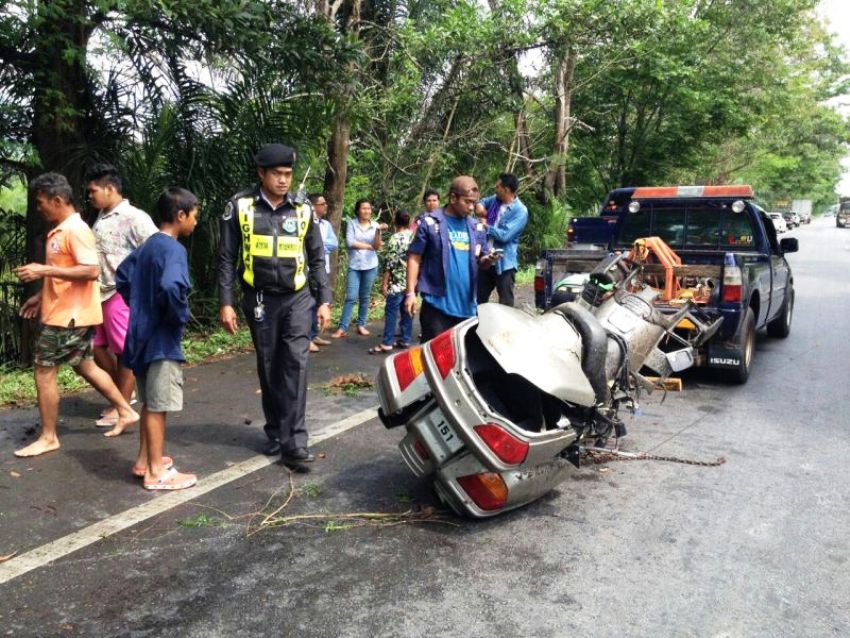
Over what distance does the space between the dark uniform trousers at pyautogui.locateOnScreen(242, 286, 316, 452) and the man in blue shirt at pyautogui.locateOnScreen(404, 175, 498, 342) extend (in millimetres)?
791

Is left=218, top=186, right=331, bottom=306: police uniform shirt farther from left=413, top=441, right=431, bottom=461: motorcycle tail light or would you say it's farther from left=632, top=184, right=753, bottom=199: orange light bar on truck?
left=632, top=184, right=753, bottom=199: orange light bar on truck

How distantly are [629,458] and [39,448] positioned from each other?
3.78 metres

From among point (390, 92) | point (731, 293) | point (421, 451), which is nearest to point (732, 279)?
point (731, 293)

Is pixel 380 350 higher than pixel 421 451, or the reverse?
pixel 421 451

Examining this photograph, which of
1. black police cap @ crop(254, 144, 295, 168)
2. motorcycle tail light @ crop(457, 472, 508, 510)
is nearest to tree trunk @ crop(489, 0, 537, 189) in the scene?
black police cap @ crop(254, 144, 295, 168)

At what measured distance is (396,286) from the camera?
8.30 m

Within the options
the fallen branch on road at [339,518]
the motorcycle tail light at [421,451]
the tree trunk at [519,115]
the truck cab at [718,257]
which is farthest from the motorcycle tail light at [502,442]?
the tree trunk at [519,115]

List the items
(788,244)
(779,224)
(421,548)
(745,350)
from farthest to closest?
(779,224) → (788,244) → (745,350) → (421,548)

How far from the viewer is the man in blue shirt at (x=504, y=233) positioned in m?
6.55

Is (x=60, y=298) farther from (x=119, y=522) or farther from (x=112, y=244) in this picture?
(x=119, y=522)

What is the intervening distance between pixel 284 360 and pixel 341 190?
645 cm

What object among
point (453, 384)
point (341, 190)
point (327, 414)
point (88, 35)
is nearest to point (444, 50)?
point (341, 190)

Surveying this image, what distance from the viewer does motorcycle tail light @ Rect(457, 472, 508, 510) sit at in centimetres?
362

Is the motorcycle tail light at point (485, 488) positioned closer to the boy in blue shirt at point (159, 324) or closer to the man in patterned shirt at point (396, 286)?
the boy in blue shirt at point (159, 324)
